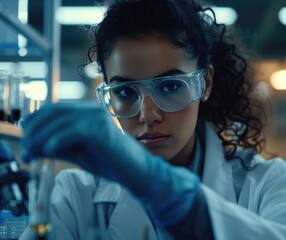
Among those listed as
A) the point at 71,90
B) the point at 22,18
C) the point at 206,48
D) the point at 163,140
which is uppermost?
the point at 22,18

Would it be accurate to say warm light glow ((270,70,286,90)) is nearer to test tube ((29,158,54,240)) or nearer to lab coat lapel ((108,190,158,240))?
lab coat lapel ((108,190,158,240))

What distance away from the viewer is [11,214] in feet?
3.83

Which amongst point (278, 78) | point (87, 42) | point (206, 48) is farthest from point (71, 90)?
point (206, 48)

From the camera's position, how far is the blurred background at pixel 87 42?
1.95 metres

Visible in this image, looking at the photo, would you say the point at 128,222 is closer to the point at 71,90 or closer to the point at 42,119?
the point at 42,119

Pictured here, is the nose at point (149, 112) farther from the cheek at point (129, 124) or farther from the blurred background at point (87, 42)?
the blurred background at point (87, 42)

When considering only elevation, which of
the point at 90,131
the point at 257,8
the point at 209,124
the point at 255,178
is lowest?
the point at 255,178

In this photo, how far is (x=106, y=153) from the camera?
0.77 metres

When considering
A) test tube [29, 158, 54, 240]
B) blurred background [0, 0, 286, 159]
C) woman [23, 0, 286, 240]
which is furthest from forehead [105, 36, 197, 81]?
test tube [29, 158, 54, 240]

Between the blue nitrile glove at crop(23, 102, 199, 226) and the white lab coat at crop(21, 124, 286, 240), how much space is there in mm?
342

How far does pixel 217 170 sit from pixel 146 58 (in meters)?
0.46

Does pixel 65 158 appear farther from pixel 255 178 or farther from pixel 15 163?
pixel 255 178

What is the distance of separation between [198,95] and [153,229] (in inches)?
16.2

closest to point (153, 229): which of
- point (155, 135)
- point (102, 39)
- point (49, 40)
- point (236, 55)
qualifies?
point (155, 135)
